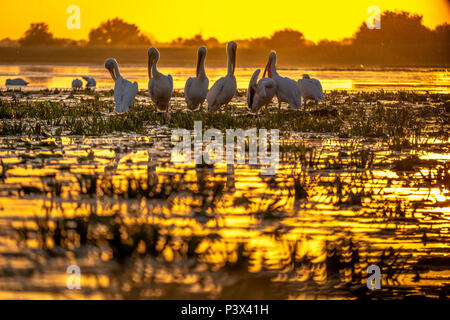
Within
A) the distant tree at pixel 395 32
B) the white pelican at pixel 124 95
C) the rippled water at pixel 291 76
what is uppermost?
the distant tree at pixel 395 32

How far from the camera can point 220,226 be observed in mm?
5145

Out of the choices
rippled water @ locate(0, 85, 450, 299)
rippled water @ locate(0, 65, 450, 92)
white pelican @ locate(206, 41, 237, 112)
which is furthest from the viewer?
rippled water @ locate(0, 65, 450, 92)

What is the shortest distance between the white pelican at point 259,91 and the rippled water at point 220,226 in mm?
4682

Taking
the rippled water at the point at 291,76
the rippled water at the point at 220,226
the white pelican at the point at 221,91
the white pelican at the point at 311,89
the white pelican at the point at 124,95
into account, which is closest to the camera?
the rippled water at the point at 220,226

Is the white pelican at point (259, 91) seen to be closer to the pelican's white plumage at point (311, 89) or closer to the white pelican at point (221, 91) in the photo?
the white pelican at point (221, 91)

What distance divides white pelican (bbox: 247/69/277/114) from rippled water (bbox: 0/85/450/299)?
15.4 feet

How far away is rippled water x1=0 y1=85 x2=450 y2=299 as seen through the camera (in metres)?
4.04

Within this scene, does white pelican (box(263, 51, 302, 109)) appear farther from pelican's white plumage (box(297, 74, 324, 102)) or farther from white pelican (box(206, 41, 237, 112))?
white pelican (box(206, 41, 237, 112))

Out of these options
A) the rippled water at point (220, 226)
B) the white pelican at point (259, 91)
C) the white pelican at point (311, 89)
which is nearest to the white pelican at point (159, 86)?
the white pelican at point (259, 91)

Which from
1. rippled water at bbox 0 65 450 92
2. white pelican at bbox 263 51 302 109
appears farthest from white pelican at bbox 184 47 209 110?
rippled water at bbox 0 65 450 92

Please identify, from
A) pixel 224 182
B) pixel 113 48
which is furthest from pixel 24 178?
pixel 113 48

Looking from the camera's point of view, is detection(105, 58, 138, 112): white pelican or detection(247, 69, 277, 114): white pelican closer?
detection(247, 69, 277, 114): white pelican

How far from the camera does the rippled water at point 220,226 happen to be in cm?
404
